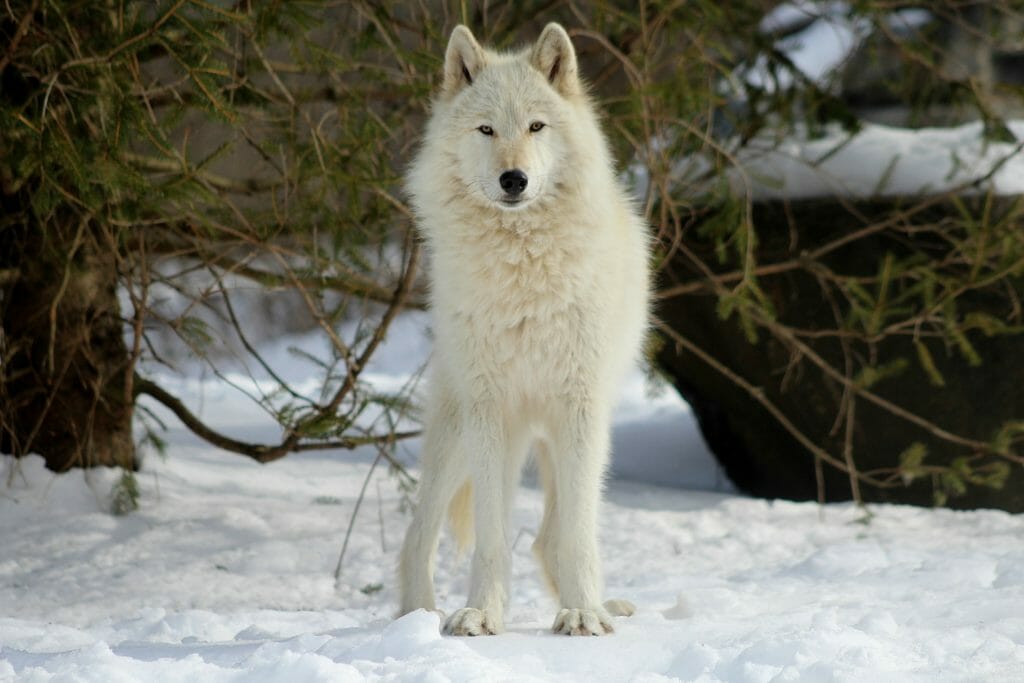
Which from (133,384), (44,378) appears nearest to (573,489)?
(133,384)

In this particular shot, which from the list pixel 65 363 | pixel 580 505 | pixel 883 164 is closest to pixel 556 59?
pixel 580 505

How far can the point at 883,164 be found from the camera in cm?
664

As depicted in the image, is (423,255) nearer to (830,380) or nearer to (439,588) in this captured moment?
(439,588)

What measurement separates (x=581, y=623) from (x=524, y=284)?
3.42 ft

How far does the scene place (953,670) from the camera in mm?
2750

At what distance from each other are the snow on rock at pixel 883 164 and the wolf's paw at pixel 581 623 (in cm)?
365

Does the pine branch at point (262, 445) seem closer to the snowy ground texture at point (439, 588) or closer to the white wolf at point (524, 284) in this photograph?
the snowy ground texture at point (439, 588)

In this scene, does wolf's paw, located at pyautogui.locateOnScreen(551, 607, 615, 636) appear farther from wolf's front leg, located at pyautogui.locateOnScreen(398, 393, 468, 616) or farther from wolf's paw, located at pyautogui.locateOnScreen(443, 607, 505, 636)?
wolf's front leg, located at pyautogui.locateOnScreen(398, 393, 468, 616)

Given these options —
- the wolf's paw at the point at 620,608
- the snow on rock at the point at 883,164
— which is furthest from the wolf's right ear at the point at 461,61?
the snow on rock at the point at 883,164

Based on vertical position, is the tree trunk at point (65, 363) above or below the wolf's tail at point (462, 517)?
above

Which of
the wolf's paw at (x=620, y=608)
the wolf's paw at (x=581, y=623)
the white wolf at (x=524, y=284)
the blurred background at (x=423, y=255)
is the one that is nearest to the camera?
the wolf's paw at (x=581, y=623)

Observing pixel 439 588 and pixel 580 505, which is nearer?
pixel 580 505

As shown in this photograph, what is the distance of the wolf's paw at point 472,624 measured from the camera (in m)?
3.19

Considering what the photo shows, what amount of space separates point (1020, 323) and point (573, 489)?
3.83m
